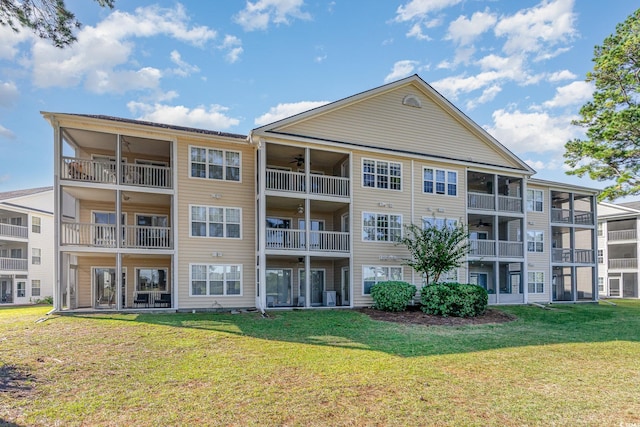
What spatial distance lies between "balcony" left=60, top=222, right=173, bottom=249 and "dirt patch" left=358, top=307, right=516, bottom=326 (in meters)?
9.26

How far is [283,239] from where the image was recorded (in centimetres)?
1783

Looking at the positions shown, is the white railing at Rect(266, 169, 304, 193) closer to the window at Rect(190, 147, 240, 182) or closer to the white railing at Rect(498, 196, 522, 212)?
the window at Rect(190, 147, 240, 182)

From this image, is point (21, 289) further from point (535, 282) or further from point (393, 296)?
point (535, 282)

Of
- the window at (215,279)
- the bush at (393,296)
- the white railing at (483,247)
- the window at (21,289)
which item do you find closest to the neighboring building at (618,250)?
the white railing at (483,247)

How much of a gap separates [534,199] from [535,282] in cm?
521

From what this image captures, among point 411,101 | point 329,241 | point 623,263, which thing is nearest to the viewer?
point 329,241

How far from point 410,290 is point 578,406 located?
1122 centimetres

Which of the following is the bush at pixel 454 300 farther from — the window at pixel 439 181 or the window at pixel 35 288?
the window at pixel 35 288

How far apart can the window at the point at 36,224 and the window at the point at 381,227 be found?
2651cm

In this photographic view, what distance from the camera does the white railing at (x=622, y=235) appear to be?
3497 cm

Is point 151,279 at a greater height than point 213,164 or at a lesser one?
lesser

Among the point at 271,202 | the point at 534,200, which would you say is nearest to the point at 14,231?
the point at 271,202

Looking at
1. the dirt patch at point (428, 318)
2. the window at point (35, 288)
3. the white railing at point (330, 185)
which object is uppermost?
the white railing at point (330, 185)

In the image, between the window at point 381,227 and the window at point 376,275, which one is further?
the window at point 381,227
